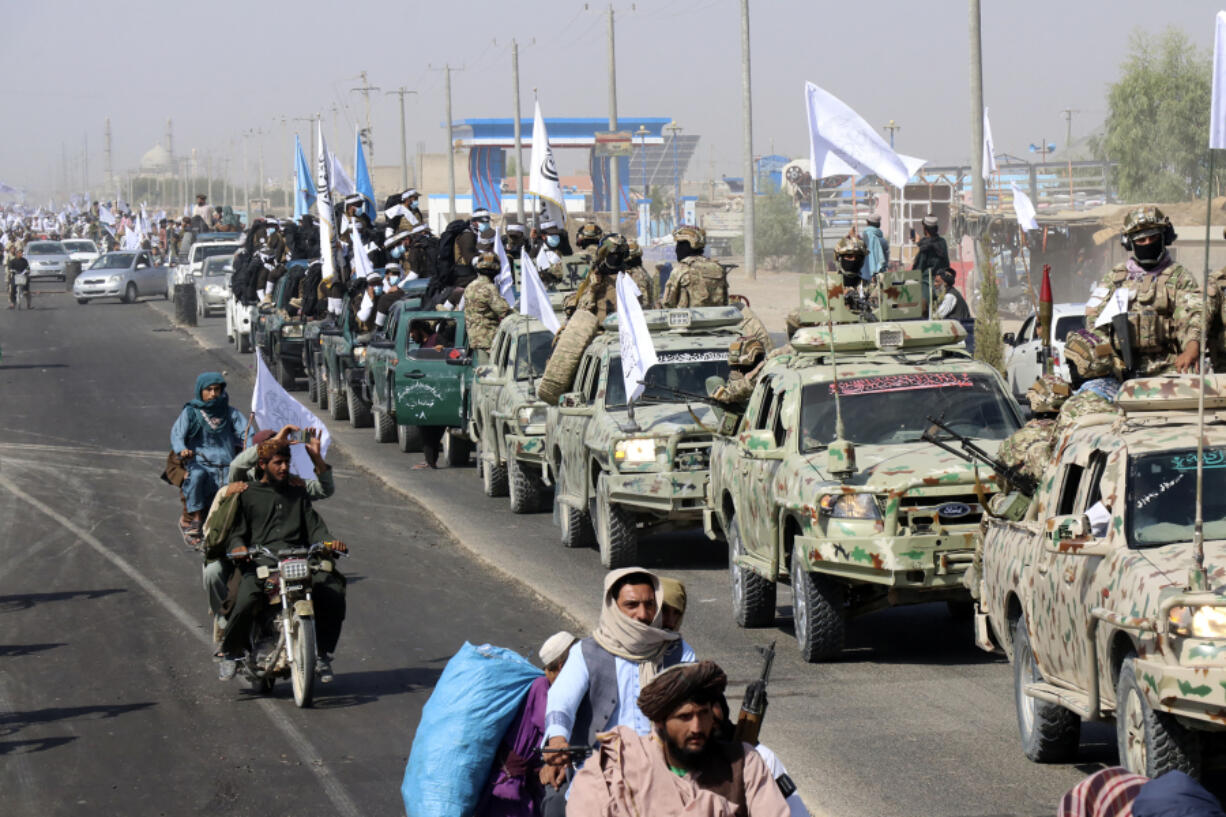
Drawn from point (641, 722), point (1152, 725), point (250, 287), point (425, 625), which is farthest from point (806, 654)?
point (250, 287)

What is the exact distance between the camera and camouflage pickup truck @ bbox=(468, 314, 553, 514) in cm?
1888

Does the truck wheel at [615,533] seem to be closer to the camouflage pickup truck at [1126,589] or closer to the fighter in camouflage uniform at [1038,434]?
the fighter in camouflage uniform at [1038,434]

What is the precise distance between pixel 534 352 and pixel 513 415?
1484 millimetres

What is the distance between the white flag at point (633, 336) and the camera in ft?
48.4

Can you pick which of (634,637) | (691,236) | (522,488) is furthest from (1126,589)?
(522,488)

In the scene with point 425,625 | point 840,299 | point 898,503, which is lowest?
point 425,625

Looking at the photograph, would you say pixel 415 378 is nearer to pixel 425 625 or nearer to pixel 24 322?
pixel 425 625

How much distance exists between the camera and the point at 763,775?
5.03 meters

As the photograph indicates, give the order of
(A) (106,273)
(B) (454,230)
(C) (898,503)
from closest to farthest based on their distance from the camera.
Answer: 1. (C) (898,503)
2. (B) (454,230)
3. (A) (106,273)

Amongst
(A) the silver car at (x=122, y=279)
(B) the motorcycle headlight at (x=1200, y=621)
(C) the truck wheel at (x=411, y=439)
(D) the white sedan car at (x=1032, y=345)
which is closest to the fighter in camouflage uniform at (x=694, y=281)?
(D) the white sedan car at (x=1032, y=345)

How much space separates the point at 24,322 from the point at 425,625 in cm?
4394

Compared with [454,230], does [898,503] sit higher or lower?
lower

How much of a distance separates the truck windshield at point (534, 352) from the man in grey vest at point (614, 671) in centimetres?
1393

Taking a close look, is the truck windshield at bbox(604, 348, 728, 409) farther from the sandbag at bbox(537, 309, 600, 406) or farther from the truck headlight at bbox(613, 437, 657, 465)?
the sandbag at bbox(537, 309, 600, 406)
